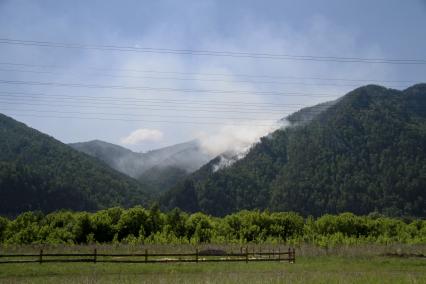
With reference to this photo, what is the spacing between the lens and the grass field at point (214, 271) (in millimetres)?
26297

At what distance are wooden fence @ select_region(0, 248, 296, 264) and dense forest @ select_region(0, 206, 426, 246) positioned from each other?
17228mm

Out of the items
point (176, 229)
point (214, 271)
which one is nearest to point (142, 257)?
point (214, 271)

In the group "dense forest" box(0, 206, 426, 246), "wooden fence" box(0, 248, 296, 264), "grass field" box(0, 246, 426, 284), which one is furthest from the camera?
"dense forest" box(0, 206, 426, 246)

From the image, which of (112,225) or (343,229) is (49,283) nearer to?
(112,225)

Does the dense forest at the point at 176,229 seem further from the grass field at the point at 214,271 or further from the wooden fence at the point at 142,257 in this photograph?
the grass field at the point at 214,271

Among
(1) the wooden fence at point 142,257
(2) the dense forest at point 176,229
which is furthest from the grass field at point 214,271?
(2) the dense forest at point 176,229

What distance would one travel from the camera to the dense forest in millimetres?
65000

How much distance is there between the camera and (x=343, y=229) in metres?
80.3

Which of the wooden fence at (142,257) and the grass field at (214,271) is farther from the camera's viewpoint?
the wooden fence at (142,257)

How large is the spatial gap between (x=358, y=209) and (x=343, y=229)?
11356 centimetres

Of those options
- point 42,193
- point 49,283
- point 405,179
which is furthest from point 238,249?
point 405,179

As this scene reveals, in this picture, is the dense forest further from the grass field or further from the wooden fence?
the grass field

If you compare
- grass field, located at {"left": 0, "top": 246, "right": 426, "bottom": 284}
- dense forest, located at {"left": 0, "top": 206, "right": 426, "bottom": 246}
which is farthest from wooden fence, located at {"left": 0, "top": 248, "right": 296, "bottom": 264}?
dense forest, located at {"left": 0, "top": 206, "right": 426, "bottom": 246}

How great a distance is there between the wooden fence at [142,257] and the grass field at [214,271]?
718 mm
